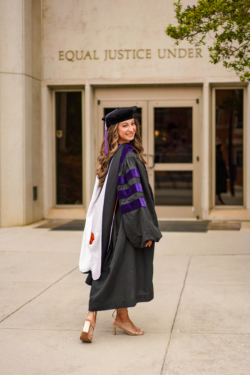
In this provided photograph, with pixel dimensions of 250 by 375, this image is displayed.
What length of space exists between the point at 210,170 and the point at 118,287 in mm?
7117

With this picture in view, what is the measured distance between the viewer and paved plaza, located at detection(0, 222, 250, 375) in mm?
3484

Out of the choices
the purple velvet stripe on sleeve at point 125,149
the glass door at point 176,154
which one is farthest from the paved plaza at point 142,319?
Result: the glass door at point 176,154

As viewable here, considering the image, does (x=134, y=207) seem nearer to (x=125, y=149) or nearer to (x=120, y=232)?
(x=120, y=232)

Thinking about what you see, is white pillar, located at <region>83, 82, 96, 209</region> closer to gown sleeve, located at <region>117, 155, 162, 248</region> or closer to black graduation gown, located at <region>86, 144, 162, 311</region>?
black graduation gown, located at <region>86, 144, 162, 311</region>

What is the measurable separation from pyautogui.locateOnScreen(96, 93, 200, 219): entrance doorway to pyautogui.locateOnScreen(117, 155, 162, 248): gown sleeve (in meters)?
6.85

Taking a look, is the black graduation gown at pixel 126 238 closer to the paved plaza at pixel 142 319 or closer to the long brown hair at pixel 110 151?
the long brown hair at pixel 110 151

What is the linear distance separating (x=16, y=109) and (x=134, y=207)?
6710mm

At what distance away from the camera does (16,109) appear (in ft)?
32.5

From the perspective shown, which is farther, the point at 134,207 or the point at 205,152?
the point at 205,152

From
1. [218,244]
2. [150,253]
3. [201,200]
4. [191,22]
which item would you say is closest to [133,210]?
[150,253]

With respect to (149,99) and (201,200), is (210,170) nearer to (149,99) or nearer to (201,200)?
(201,200)

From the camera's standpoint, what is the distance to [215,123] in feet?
35.0

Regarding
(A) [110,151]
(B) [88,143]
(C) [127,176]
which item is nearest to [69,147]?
(B) [88,143]

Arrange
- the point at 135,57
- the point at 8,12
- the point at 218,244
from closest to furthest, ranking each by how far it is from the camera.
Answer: the point at 218,244 → the point at 8,12 → the point at 135,57
